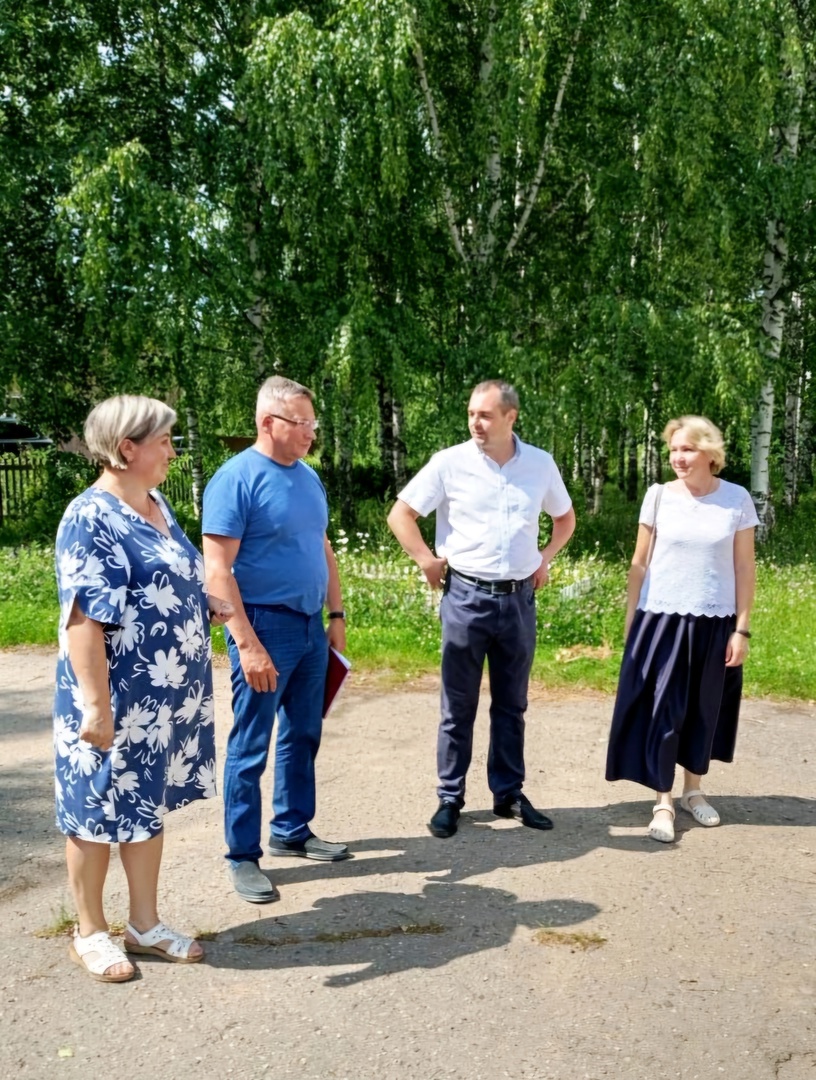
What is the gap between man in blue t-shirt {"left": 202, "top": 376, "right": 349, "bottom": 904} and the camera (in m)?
4.02

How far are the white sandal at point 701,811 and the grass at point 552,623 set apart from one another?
2.23 m

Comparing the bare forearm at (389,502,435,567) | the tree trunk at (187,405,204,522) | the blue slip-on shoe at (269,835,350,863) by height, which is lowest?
the blue slip-on shoe at (269,835,350,863)

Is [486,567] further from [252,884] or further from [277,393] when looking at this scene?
[252,884]

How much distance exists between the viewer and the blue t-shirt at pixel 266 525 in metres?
4.04

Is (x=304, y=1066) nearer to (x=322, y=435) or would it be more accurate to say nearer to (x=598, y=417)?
(x=598, y=417)

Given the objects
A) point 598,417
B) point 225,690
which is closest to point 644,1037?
point 225,690

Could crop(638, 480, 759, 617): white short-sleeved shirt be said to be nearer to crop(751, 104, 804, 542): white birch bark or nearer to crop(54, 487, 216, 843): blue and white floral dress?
crop(54, 487, 216, 843): blue and white floral dress

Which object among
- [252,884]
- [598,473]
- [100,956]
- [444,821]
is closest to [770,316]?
[598,473]

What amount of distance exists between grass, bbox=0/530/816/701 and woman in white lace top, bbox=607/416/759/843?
2.42 metres

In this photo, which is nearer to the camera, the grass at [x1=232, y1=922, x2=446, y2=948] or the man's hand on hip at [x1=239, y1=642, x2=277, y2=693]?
the grass at [x1=232, y1=922, x2=446, y2=948]

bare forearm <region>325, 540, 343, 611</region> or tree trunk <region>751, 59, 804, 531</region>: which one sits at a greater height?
tree trunk <region>751, 59, 804, 531</region>

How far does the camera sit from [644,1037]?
314 centimetres

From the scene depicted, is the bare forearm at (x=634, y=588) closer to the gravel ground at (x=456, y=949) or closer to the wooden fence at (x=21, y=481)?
the gravel ground at (x=456, y=949)

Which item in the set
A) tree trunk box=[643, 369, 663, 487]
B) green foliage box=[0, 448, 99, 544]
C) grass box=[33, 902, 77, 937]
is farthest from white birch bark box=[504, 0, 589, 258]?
grass box=[33, 902, 77, 937]
